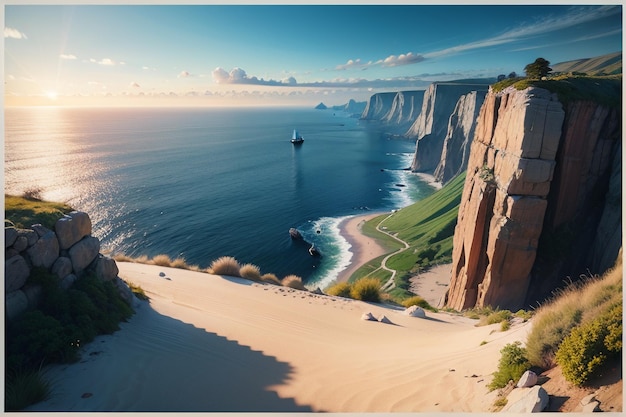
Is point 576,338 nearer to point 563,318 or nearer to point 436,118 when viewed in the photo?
point 563,318

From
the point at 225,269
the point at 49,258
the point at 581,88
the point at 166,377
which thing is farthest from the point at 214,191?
the point at 166,377

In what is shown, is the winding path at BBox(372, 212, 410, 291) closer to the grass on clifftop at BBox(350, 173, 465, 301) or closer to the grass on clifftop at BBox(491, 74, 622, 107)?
the grass on clifftop at BBox(350, 173, 465, 301)

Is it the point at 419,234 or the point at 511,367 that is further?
the point at 419,234

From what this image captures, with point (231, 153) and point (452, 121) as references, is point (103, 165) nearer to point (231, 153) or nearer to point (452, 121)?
point (231, 153)

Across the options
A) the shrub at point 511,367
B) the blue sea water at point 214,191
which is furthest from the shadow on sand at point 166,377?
the blue sea water at point 214,191

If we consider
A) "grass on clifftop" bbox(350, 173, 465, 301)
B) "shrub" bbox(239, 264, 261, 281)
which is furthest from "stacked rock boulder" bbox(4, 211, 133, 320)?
"grass on clifftop" bbox(350, 173, 465, 301)

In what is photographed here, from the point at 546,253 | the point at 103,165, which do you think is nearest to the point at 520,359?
the point at 546,253

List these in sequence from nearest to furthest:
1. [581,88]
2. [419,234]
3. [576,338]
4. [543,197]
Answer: [576,338], [581,88], [543,197], [419,234]
